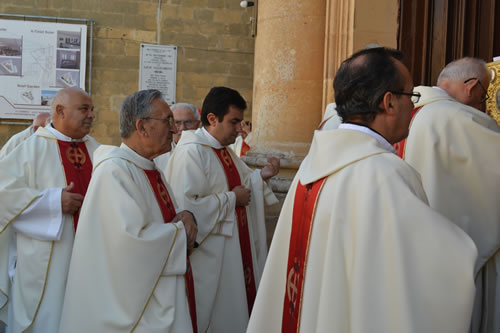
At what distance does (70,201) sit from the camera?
12.6 feet

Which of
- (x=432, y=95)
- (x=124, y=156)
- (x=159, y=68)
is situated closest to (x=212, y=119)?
(x=124, y=156)

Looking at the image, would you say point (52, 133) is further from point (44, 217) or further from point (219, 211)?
point (219, 211)

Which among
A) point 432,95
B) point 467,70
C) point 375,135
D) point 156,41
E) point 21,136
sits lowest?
point 21,136

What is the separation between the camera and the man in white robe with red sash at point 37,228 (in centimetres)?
382

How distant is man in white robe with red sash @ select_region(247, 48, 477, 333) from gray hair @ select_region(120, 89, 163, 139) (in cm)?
135

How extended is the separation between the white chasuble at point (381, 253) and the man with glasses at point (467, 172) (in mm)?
1140

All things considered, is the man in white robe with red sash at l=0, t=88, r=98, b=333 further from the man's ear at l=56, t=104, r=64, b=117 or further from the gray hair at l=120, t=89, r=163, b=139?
the gray hair at l=120, t=89, r=163, b=139

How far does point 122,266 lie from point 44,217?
3.50 ft

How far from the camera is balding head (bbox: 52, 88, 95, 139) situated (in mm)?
4141

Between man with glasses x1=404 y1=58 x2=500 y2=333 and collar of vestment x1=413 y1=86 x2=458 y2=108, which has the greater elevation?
collar of vestment x1=413 y1=86 x2=458 y2=108

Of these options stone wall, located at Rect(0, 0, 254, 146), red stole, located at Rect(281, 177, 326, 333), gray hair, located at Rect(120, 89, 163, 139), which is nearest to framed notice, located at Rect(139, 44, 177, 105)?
stone wall, located at Rect(0, 0, 254, 146)

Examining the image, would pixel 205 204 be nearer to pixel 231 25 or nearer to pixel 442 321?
pixel 442 321

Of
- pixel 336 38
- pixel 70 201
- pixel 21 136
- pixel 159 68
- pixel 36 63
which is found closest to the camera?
pixel 70 201

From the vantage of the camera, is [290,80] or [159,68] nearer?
[290,80]
